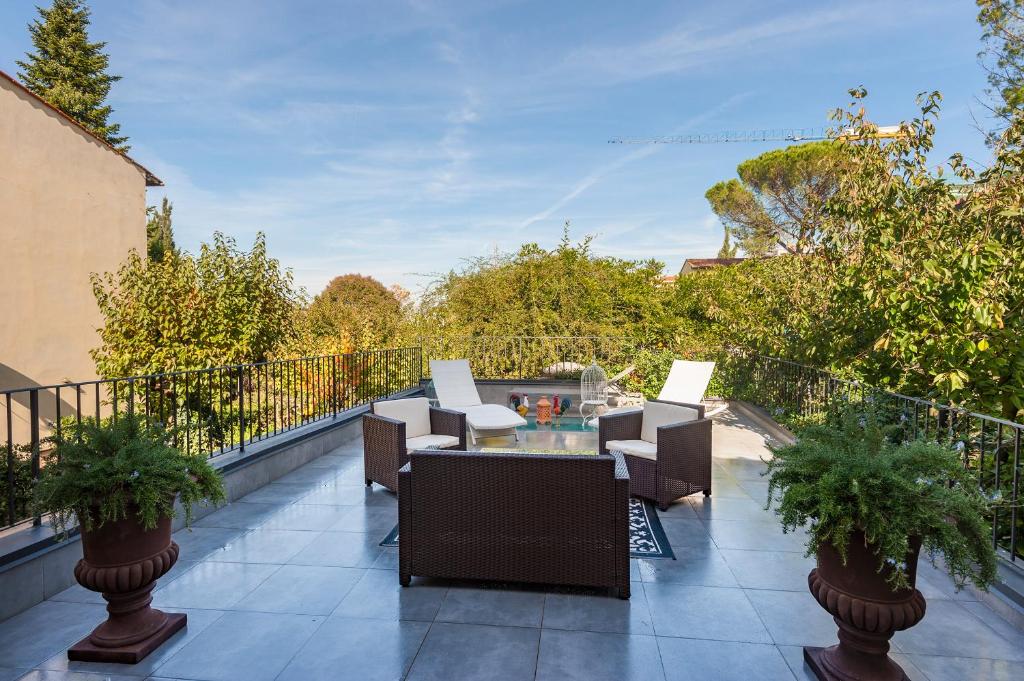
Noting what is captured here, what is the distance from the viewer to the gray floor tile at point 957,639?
7.71ft

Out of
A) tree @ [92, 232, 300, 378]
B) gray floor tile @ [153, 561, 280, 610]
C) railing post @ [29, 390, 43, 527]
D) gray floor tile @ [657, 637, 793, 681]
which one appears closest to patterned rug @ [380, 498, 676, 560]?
gray floor tile @ [153, 561, 280, 610]

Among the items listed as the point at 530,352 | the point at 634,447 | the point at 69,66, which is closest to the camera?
the point at 634,447

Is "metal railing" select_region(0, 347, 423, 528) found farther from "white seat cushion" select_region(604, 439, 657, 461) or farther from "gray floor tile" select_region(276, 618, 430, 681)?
"white seat cushion" select_region(604, 439, 657, 461)

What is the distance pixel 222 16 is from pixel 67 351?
656 centimetres

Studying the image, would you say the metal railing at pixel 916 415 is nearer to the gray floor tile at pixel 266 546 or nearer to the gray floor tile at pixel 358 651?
the gray floor tile at pixel 358 651

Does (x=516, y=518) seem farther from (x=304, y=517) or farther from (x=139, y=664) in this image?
(x=304, y=517)

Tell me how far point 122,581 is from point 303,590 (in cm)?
87

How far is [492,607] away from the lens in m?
2.75

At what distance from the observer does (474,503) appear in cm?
288

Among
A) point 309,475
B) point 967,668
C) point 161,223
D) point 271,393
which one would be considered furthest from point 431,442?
point 161,223

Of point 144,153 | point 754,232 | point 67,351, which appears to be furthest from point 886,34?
point 144,153

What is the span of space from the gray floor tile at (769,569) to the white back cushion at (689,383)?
2.98m

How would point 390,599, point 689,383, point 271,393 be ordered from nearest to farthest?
point 390,599 → point 689,383 → point 271,393

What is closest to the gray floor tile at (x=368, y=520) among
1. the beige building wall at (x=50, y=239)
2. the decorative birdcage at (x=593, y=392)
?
the decorative birdcage at (x=593, y=392)
